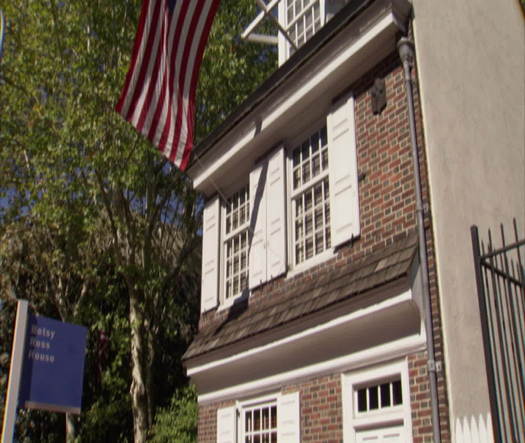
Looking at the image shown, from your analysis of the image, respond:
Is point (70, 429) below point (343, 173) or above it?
below

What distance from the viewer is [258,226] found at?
10.1 m

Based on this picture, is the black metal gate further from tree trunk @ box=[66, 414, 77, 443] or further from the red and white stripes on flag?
tree trunk @ box=[66, 414, 77, 443]

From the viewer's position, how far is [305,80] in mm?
9078

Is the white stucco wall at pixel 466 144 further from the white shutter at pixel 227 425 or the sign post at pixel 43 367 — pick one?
the white shutter at pixel 227 425

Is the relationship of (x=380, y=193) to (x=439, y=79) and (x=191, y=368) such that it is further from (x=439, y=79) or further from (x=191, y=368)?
(x=191, y=368)

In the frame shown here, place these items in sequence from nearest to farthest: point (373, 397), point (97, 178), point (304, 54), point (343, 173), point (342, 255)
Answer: point (373, 397) → point (342, 255) → point (343, 173) → point (304, 54) → point (97, 178)

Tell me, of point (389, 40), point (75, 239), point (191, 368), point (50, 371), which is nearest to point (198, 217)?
point (75, 239)

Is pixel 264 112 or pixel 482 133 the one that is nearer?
pixel 482 133

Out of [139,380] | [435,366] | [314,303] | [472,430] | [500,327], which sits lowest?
[472,430]

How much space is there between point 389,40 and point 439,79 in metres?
0.73

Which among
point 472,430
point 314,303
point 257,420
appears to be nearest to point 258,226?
point 314,303

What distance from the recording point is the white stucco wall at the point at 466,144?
6.72 m

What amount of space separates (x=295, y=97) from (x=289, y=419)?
163 inches

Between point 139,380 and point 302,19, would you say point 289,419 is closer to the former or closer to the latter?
point 302,19
